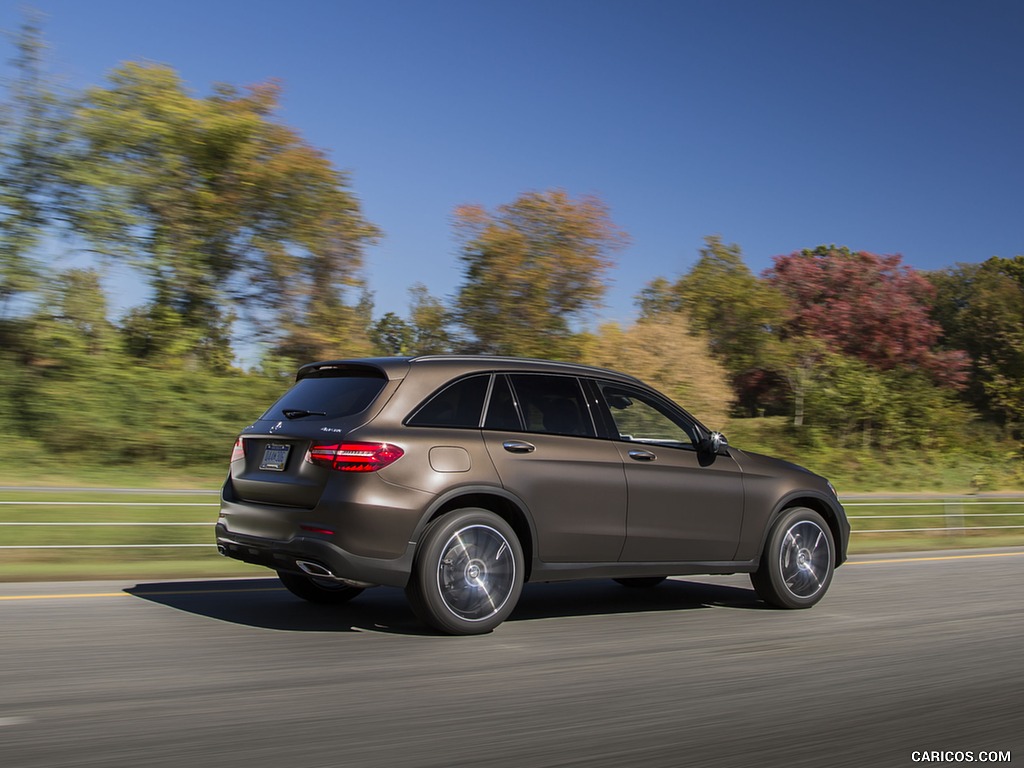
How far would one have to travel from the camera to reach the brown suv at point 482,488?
21.8 ft

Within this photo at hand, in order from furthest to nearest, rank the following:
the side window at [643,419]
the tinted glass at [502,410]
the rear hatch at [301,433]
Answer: the side window at [643,419] < the tinted glass at [502,410] < the rear hatch at [301,433]

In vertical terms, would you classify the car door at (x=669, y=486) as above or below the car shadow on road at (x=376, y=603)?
above

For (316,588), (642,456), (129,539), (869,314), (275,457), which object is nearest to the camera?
(275,457)

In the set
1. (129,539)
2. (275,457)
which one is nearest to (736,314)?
(129,539)

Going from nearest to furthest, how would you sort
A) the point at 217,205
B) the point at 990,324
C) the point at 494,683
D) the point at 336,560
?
the point at 494,683 → the point at 336,560 → the point at 217,205 → the point at 990,324

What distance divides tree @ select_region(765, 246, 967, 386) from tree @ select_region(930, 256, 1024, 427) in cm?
404

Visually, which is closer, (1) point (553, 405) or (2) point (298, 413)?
(2) point (298, 413)

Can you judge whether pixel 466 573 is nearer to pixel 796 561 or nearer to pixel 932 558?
pixel 796 561

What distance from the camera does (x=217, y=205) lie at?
23.7m

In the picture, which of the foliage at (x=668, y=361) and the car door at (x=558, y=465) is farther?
the foliage at (x=668, y=361)

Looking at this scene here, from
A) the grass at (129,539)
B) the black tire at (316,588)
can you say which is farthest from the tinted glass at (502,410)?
the grass at (129,539)

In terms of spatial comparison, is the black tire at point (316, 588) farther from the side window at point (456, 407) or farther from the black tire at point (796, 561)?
the black tire at point (796, 561)

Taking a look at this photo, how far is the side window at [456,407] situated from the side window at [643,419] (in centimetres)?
117

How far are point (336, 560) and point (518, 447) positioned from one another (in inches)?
60.0
